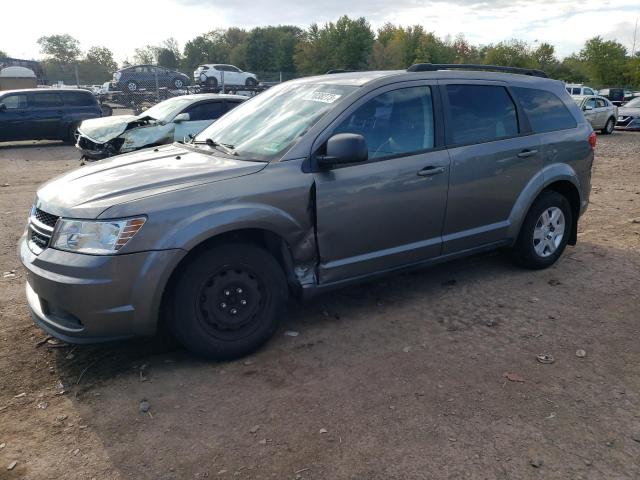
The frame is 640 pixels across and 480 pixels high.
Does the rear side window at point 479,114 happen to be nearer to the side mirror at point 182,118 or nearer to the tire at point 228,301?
the tire at point 228,301

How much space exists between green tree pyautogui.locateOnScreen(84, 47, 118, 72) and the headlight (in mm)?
79092

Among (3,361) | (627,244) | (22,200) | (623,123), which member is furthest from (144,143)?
(623,123)

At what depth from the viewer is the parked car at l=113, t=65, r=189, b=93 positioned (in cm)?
2658

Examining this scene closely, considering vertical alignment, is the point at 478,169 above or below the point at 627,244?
above

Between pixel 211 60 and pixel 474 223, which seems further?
pixel 211 60

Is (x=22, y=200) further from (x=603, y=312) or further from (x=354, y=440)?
(x=603, y=312)

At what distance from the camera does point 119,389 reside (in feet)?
10.7

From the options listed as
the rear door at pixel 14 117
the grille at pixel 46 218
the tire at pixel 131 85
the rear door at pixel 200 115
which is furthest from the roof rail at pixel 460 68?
the tire at pixel 131 85

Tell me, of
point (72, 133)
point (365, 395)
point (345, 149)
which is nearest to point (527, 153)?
point (345, 149)

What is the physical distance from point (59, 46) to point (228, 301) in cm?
10768

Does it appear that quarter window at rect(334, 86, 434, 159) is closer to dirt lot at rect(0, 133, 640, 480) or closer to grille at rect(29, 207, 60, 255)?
dirt lot at rect(0, 133, 640, 480)

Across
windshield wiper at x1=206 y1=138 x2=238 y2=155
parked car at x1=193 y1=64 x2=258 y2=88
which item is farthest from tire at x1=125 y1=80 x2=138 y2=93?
windshield wiper at x1=206 y1=138 x2=238 y2=155

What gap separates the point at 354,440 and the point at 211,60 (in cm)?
8435

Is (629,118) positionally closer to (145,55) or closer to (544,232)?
(544,232)
